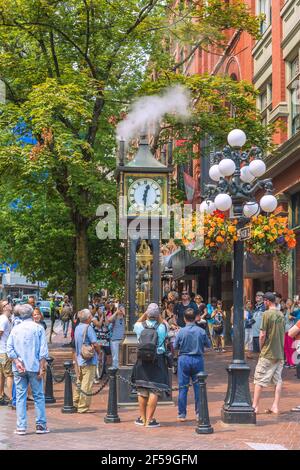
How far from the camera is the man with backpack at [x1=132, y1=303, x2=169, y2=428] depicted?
9.59m

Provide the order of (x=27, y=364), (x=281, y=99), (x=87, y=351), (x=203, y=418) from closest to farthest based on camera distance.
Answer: (x=203, y=418) → (x=27, y=364) → (x=87, y=351) → (x=281, y=99)

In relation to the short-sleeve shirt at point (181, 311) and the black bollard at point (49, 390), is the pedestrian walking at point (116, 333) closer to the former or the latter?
the short-sleeve shirt at point (181, 311)

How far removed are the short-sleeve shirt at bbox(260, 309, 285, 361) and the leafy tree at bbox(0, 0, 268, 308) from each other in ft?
21.1

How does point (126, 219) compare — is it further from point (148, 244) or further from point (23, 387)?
point (23, 387)

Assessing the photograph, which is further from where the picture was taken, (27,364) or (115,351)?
(115,351)

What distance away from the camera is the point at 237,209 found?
34.8 ft

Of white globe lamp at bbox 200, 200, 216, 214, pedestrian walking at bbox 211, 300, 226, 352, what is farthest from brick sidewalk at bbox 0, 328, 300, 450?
pedestrian walking at bbox 211, 300, 226, 352

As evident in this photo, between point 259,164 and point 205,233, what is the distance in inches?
71.9

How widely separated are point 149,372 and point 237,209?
9.37ft

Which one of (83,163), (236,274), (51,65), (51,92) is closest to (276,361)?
(236,274)

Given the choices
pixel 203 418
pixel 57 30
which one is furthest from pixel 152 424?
pixel 57 30

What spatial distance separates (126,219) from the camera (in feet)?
40.4

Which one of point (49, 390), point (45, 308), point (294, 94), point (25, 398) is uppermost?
point (294, 94)

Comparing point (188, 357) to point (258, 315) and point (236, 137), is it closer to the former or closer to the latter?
point (236, 137)
